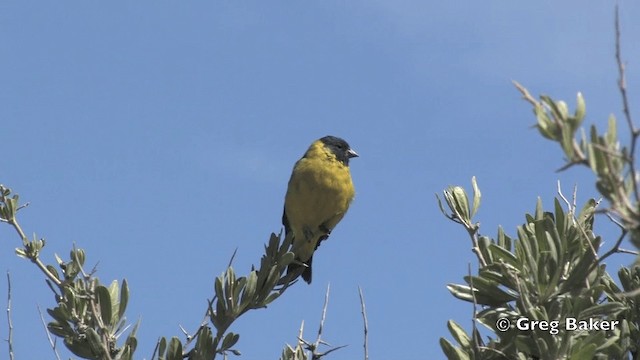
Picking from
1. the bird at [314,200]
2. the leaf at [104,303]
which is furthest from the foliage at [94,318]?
the bird at [314,200]

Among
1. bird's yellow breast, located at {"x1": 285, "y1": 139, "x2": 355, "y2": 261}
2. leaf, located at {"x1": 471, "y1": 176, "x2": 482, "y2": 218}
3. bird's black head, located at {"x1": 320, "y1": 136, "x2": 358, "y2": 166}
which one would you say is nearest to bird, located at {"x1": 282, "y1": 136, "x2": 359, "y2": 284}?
bird's yellow breast, located at {"x1": 285, "y1": 139, "x2": 355, "y2": 261}

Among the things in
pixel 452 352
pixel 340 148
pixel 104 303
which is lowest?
pixel 452 352

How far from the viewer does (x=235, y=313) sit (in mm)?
4141

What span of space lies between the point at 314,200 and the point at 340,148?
108cm

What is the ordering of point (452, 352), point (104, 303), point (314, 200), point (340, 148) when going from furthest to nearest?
point (340, 148) → point (314, 200) → point (104, 303) → point (452, 352)

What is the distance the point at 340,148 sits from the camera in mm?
8156

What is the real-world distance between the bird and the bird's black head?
0.24 metres

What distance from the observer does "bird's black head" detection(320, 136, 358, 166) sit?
797cm

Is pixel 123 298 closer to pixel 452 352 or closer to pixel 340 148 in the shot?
pixel 452 352

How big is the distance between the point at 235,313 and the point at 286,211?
10.6 feet

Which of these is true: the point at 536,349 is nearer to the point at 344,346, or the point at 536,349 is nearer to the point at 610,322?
the point at 610,322

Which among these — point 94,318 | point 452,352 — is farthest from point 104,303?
point 452,352

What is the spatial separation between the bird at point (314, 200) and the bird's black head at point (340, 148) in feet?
0.79

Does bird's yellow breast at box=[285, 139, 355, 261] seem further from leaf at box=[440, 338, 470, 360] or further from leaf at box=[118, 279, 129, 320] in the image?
leaf at box=[440, 338, 470, 360]
